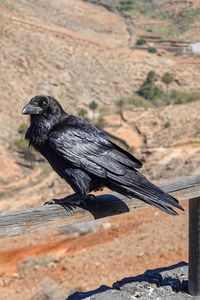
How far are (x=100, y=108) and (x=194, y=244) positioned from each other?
23311mm

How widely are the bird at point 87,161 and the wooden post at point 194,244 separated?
28.3 inches

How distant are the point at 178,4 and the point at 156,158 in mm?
17601

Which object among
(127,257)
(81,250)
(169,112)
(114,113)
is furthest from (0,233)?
(114,113)

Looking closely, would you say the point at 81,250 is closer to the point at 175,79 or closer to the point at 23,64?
the point at 23,64

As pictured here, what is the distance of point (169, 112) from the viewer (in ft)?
75.7

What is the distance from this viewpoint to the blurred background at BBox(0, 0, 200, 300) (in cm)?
831

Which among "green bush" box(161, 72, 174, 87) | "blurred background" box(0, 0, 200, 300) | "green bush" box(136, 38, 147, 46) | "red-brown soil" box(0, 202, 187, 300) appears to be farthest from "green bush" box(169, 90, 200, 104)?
"red-brown soil" box(0, 202, 187, 300)

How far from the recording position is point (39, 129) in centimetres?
335

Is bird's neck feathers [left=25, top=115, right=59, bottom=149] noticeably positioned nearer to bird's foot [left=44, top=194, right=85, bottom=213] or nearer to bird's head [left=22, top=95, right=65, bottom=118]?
bird's head [left=22, top=95, right=65, bottom=118]

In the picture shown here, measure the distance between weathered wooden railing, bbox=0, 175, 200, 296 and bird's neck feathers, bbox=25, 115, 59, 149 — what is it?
372 mm

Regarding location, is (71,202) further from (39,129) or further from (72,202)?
(39,129)

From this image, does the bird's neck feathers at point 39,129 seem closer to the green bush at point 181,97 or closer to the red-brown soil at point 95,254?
the red-brown soil at point 95,254

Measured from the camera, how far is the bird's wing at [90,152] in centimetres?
322

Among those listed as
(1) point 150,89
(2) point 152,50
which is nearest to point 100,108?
(1) point 150,89
